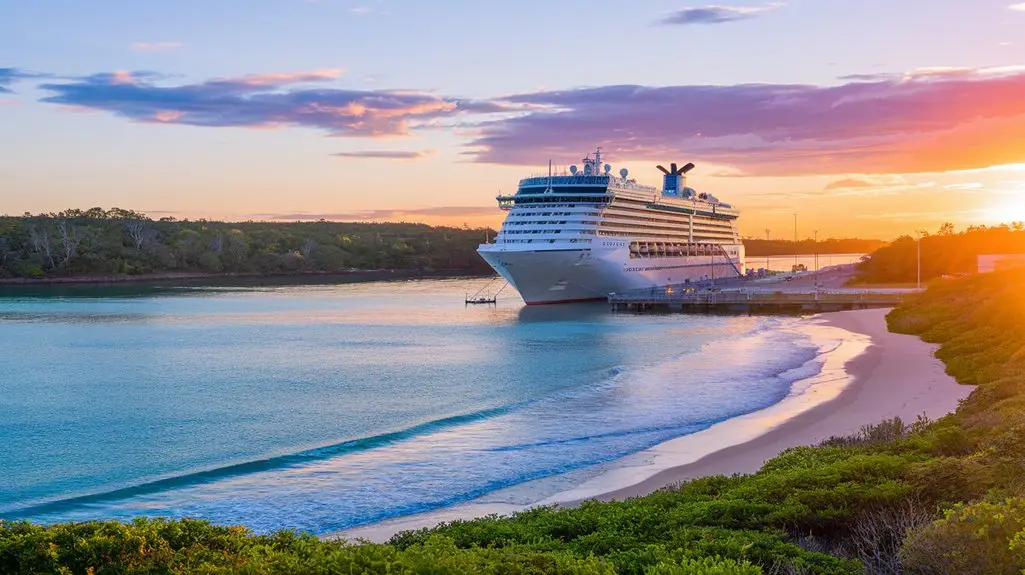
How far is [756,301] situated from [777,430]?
5172cm

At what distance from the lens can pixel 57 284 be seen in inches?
5128

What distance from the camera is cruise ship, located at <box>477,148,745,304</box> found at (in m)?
73.0

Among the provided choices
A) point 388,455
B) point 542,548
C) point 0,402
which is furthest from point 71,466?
point 542,548

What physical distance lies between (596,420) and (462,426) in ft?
12.2

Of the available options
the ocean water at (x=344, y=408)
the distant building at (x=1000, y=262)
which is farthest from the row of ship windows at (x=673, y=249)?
the distant building at (x=1000, y=262)

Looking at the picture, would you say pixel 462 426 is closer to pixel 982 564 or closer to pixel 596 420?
pixel 596 420

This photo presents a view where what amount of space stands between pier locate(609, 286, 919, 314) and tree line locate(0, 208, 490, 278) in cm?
9836

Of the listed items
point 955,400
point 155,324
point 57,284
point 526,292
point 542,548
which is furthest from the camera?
point 57,284

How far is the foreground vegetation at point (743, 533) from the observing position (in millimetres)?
7363

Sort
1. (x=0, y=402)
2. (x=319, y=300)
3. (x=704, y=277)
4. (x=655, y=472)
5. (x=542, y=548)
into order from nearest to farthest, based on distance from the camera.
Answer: (x=542, y=548), (x=655, y=472), (x=0, y=402), (x=319, y=300), (x=704, y=277)

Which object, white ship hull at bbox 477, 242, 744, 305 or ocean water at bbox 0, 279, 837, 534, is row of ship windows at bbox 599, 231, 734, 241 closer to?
white ship hull at bbox 477, 242, 744, 305

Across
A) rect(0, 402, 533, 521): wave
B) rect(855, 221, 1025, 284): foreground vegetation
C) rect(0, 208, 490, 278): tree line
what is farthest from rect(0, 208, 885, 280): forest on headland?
rect(0, 402, 533, 521): wave

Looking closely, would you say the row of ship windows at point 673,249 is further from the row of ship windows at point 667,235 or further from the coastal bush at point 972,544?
the coastal bush at point 972,544

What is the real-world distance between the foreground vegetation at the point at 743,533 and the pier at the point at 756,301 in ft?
179
